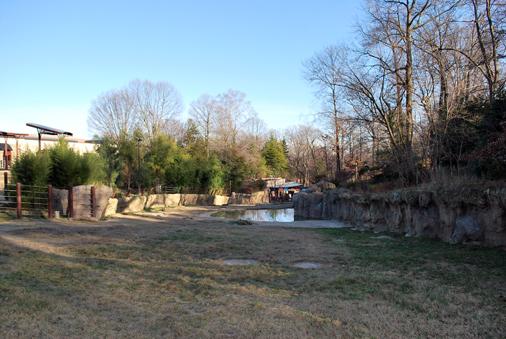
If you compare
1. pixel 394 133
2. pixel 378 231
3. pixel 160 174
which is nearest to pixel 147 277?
pixel 378 231

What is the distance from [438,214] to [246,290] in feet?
22.3

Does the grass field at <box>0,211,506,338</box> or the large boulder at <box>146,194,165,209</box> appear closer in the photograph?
the grass field at <box>0,211,506,338</box>

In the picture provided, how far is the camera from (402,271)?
662cm

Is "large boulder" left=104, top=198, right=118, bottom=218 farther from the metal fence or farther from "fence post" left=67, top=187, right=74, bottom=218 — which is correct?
the metal fence

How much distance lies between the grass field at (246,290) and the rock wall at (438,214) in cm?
62

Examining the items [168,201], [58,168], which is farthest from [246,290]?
[168,201]

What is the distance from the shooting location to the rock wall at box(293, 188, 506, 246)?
846 cm

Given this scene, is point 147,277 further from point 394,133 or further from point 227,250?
point 394,133

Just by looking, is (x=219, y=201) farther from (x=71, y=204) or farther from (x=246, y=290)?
(x=246, y=290)

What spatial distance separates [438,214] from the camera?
10.6 m

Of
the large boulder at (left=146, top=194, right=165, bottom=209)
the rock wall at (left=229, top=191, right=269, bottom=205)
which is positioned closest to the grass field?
A: the large boulder at (left=146, top=194, right=165, bottom=209)

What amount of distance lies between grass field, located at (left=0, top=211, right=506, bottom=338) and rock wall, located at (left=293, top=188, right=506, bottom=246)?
0.62m

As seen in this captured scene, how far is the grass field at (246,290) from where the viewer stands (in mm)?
3996

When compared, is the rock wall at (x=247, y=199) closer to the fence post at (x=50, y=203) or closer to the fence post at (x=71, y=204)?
the fence post at (x=71, y=204)
